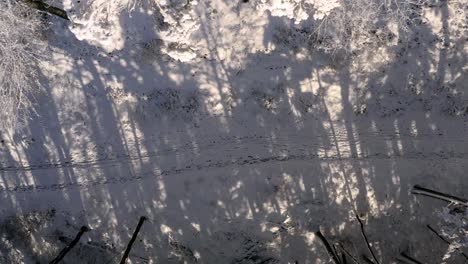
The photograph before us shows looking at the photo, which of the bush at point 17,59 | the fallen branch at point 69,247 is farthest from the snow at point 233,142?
the bush at point 17,59

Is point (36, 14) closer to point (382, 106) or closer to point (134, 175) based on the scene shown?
point (134, 175)

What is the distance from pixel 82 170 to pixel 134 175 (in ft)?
3.86

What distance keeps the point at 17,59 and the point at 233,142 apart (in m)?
4.76

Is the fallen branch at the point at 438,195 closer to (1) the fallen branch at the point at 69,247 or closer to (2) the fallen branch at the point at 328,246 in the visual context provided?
(2) the fallen branch at the point at 328,246

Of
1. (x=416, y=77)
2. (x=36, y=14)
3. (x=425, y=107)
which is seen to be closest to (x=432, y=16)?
(x=416, y=77)

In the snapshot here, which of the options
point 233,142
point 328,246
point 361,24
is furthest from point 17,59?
point 328,246

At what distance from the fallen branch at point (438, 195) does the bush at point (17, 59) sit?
8.51m

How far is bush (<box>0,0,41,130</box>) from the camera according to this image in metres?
8.92

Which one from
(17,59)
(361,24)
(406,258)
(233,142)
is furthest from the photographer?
(233,142)

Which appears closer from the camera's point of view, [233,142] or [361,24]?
[361,24]

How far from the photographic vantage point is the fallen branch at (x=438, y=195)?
8766 millimetres

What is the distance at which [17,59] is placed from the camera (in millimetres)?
9266

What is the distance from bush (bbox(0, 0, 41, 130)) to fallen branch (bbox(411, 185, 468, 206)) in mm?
8508

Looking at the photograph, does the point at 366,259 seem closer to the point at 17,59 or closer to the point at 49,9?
the point at 17,59
